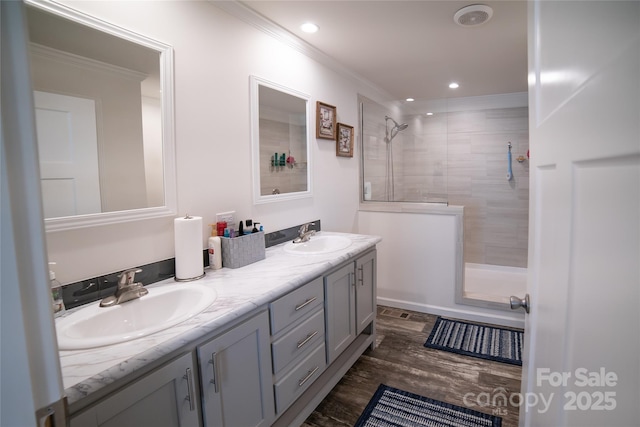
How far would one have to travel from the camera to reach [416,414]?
1.84 metres

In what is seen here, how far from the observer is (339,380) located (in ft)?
7.07

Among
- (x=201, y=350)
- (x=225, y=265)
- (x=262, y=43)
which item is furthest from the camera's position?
(x=262, y=43)

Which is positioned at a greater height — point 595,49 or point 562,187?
point 595,49

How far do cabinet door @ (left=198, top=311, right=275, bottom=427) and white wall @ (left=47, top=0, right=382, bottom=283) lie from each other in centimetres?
57

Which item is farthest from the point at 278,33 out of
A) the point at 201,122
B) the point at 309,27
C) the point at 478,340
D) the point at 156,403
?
the point at 478,340

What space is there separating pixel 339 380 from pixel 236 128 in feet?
5.52

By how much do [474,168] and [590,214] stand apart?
4339mm

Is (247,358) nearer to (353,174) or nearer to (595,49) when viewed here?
(595,49)

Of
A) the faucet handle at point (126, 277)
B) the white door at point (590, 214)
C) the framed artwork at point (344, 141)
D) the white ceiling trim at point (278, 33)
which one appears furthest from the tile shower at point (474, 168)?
the white door at point (590, 214)

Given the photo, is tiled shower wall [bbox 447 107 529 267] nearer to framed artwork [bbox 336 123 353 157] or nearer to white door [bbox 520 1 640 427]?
framed artwork [bbox 336 123 353 157]

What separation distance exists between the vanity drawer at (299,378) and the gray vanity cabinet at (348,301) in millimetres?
102

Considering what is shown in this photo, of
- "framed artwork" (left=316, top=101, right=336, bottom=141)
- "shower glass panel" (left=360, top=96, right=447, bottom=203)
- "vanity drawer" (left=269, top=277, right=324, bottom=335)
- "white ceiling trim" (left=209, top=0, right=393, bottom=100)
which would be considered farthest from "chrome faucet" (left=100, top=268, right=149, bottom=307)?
"shower glass panel" (left=360, top=96, right=447, bottom=203)

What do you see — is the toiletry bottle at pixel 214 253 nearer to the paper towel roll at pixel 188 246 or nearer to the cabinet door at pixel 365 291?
the paper towel roll at pixel 188 246

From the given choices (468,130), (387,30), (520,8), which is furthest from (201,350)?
(468,130)
